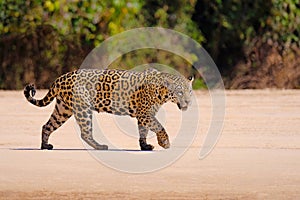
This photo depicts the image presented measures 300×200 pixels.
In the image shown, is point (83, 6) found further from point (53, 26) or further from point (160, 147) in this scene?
point (160, 147)

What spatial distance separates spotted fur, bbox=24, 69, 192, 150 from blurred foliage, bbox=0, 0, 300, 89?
8.66 m

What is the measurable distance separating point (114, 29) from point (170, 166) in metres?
10.2

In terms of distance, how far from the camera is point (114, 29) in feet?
71.1

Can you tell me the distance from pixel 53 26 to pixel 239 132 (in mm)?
7905

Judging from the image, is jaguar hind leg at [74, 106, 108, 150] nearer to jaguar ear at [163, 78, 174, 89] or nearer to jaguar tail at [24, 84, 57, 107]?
jaguar tail at [24, 84, 57, 107]

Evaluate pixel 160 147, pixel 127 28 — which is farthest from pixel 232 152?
pixel 127 28

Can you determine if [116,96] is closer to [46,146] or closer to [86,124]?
[86,124]

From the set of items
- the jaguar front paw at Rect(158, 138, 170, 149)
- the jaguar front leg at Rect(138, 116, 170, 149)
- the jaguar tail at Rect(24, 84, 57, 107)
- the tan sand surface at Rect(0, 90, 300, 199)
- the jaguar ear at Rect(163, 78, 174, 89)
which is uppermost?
the jaguar ear at Rect(163, 78, 174, 89)

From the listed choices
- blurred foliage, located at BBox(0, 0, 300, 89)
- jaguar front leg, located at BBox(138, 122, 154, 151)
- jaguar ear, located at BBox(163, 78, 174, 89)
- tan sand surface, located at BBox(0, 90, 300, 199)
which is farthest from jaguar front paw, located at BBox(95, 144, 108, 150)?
blurred foliage, located at BBox(0, 0, 300, 89)

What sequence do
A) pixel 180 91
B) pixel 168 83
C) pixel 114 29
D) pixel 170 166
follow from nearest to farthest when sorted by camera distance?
1. pixel 170 166
2. pixel 180 91
3. pixel 168 83
4. pixel 114 29

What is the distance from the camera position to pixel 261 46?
894 inches

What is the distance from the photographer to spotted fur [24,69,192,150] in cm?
1255

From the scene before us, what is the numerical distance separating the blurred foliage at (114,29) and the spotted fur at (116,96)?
341 inches

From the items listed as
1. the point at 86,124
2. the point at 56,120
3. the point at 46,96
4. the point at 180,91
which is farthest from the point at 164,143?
the point at 46,96
